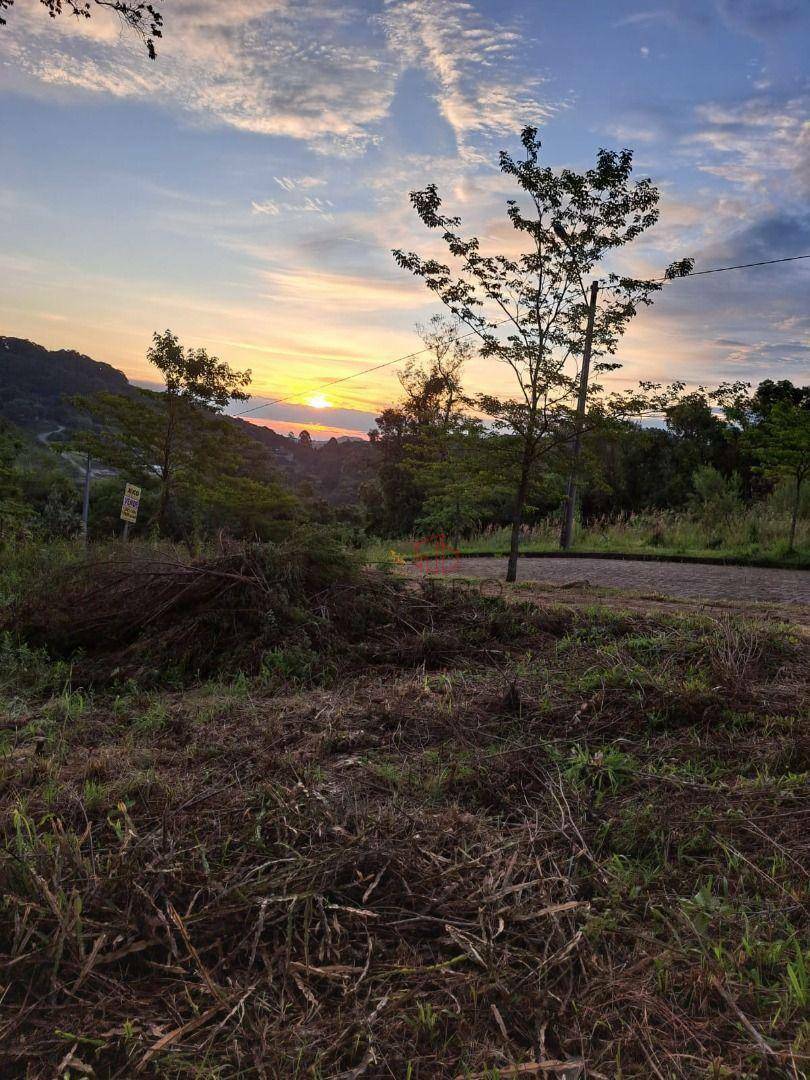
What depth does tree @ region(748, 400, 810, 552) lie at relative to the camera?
15.2 m

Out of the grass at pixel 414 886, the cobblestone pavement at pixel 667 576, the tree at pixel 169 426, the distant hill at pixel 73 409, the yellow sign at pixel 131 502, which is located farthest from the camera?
the distant hill at pixel 73 409

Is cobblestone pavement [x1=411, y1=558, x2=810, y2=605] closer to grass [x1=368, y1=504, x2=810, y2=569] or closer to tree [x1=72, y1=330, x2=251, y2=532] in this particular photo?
grass [x1=368, y1=504, x2=810, y2=569]

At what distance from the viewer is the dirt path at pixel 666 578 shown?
31.1ft

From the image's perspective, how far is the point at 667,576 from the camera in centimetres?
1277

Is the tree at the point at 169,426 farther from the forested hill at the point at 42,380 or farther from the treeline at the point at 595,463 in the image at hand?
→ the forested hill at the point at 42,380

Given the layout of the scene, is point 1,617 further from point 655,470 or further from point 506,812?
point 655,470

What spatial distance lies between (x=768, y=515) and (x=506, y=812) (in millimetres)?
19433

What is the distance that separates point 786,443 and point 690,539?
3.58 metres

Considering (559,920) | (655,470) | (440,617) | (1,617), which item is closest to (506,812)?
(559,920)

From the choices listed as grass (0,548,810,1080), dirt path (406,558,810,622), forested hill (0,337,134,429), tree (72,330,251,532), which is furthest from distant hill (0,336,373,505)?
grass (0,548,810,1080)

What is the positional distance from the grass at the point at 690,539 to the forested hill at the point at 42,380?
295 ft

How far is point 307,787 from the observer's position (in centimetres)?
281

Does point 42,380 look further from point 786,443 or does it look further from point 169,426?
point 786,443

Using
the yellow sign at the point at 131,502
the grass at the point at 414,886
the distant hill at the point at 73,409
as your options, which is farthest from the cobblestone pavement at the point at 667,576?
the distant hill at the point at 73,409
